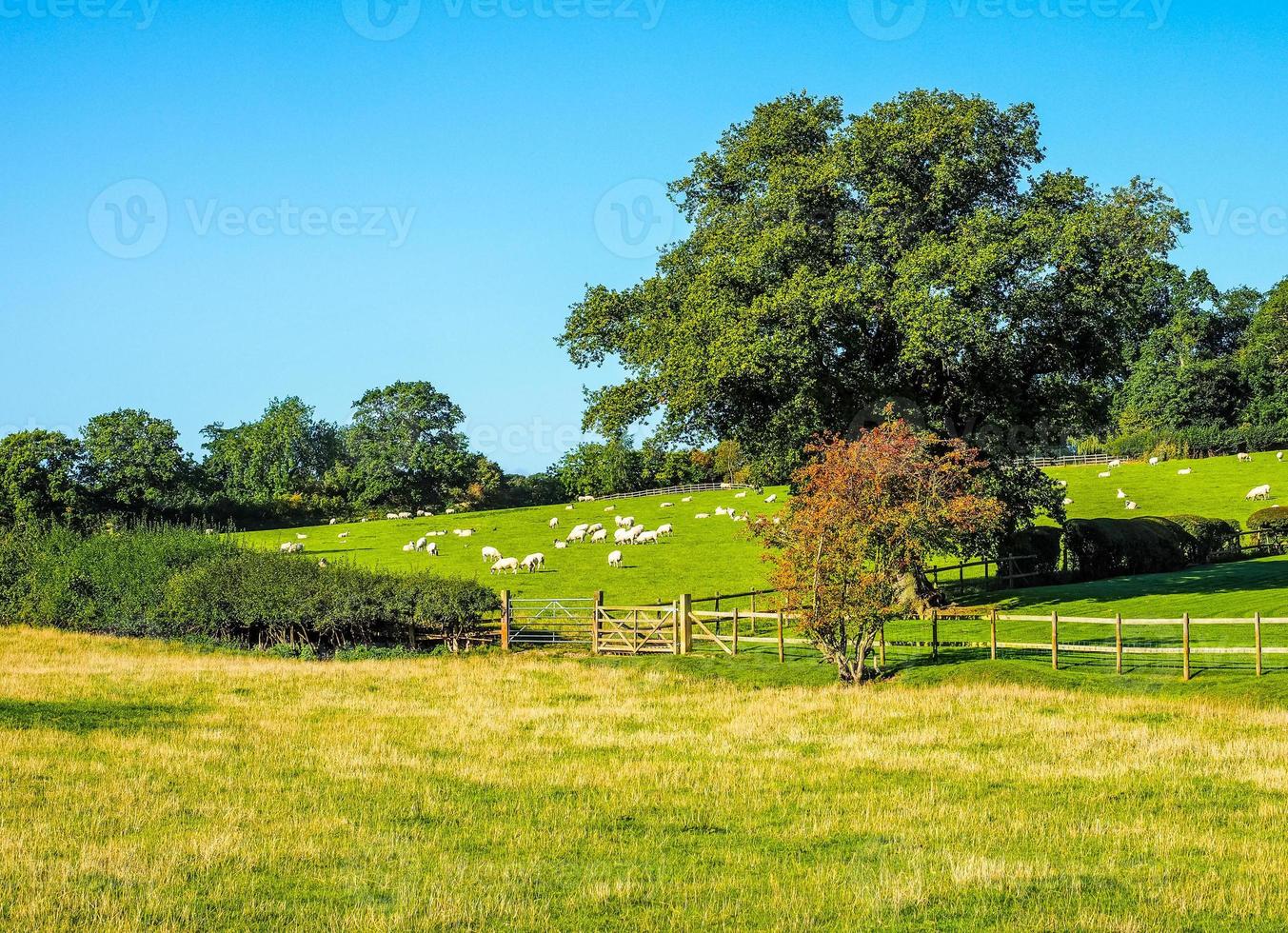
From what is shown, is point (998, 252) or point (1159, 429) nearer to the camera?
point (998, 252)

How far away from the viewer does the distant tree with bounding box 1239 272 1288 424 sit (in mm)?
97312

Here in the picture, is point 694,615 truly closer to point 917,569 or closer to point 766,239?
point 917,569

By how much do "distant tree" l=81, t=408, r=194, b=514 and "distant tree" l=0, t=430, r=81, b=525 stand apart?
2078 millimetres

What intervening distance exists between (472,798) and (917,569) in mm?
24562

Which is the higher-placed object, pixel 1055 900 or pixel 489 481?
pixel 489 481

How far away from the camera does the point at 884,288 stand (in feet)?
123

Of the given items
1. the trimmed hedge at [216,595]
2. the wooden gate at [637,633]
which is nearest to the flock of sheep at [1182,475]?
the wooden gate at [637,633]

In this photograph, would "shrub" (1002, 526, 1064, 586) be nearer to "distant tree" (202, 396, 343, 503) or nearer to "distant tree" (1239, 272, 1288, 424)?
"distant tree" (1239, 272, 1288, 424)

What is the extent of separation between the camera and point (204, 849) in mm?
14477

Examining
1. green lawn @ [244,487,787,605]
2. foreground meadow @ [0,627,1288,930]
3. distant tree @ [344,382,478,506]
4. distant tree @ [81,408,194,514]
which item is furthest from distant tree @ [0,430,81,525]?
foreground meadow @ [0,627,1288,930]

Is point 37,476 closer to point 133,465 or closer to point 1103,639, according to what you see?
point 133,465

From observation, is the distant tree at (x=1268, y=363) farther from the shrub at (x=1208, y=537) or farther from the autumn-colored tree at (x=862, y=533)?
the autumn-colored tree at (x=862, y=533)

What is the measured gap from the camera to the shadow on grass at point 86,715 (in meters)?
25.5

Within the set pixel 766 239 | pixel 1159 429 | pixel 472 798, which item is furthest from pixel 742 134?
pixel 1159 429
